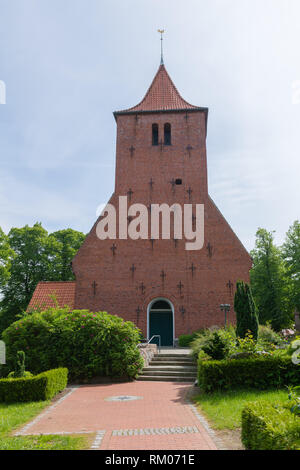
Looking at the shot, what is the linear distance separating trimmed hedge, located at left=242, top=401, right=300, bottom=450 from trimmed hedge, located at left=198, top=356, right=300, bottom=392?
4.53m

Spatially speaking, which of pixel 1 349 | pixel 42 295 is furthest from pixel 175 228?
pixel 1 349

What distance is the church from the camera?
19.8 m

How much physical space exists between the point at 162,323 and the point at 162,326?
167mm

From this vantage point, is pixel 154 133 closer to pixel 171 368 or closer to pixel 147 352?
→ pixel 147 352

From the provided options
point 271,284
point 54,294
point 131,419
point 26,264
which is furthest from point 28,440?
point 26,264

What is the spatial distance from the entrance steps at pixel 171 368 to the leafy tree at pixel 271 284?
13843 millimetres

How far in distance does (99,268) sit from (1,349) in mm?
8513

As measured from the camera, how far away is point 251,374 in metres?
9.84

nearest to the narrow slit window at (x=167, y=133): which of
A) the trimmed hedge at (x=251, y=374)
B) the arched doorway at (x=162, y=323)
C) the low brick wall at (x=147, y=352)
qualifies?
the arched doorway at (x=162, y=323)

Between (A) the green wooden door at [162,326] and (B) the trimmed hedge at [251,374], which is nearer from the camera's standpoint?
(B) the trimmed hedge at [251,374]

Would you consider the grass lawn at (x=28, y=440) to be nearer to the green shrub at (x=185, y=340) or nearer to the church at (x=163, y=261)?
the church at (x=163, y=261)

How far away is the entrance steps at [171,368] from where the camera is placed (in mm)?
12898

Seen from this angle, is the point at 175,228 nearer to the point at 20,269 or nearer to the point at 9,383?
the point at 9,383

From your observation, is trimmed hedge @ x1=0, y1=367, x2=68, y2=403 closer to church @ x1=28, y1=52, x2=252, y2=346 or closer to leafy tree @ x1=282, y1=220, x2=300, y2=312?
church @ x1=28, y1=52, x2=252, y2=346
